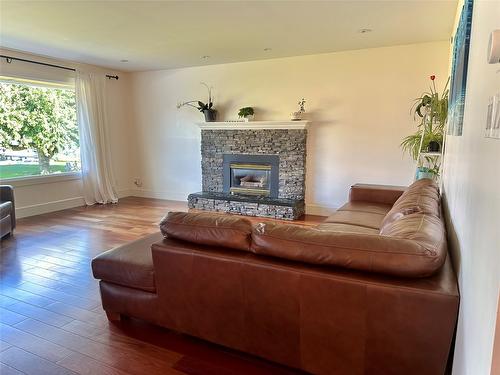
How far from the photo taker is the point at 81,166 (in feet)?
18.5

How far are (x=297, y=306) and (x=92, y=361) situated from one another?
121 centimetres

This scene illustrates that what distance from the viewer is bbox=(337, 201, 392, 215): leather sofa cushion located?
3.26 m

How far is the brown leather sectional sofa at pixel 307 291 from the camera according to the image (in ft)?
4.23

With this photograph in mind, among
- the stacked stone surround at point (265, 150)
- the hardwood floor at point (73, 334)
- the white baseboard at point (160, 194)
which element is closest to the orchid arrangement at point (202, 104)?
the stacked stone surround at point (265, 150)

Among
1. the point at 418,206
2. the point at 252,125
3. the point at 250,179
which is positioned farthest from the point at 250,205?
the point at 418,206

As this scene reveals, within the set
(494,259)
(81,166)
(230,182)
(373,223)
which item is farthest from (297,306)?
(81,166)

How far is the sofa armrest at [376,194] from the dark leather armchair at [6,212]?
13.4 ft

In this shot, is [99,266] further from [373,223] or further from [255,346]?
[373,223]

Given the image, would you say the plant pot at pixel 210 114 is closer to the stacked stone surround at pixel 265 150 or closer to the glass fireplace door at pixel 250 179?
the stacked stone surround at pixel 265 150

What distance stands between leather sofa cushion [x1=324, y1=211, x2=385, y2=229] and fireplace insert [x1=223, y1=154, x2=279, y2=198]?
2.07m

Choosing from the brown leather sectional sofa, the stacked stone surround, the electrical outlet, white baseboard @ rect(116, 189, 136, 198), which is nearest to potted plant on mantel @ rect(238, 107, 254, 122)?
the stacked stone surround

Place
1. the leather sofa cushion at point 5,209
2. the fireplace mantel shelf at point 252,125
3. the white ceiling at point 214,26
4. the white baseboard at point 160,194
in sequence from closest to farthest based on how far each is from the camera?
the white ceiling at point 214,26 < the leather sofa cushion at point 5,209 < the fireplace mantel shelf at point 252,125 < the white baseboard at point 160,194

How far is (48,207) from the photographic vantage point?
17.4ft

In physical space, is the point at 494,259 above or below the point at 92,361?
above
